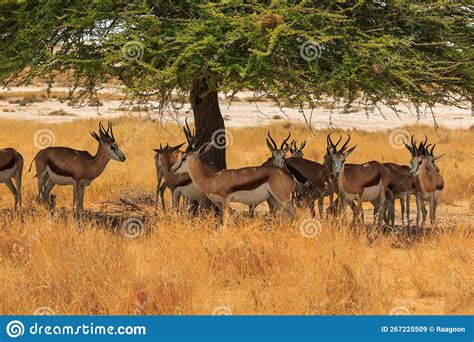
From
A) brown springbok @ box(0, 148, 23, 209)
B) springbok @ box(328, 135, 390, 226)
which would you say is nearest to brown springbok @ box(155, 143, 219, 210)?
springbok @ box(328, 135, 390, 226)

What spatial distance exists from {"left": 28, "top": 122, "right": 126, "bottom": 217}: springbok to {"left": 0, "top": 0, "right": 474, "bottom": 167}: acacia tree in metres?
1.74

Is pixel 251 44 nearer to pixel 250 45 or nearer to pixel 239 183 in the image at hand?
pixel 250 45

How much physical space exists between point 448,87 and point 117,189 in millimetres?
9369

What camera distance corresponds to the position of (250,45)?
11602 millimetres

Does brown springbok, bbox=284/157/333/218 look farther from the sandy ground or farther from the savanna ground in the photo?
the sandy ground

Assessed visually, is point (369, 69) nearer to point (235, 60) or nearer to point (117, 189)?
point (235, 60)

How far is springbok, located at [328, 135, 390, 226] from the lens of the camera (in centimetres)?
1246

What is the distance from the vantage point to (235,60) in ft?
36.7

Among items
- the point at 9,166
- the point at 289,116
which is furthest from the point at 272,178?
the point at 289,116

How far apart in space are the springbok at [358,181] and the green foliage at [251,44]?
116cm

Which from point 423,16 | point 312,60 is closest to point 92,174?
point 312,60

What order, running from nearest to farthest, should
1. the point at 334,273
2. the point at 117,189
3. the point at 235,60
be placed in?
the point at 334,273 < the point at 235,60 < the point at 117,189

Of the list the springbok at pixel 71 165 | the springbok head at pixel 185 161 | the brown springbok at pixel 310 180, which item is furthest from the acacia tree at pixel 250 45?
the brown springbok at pixel 310 180

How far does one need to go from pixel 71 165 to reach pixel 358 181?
5.70 metres
